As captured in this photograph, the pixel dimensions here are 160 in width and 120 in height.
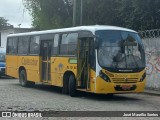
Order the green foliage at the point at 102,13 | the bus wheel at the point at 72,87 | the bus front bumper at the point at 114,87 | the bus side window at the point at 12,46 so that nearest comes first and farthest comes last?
1. the bus front bumper at the point at 114,87
2. the bus wheel at the point at 72,87
3. the bus side window at the point at 12,46
4. the green foliage at the point at 102,13

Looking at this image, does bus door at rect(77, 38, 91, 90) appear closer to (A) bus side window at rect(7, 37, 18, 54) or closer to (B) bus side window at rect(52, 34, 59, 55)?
(B) bus side window at rect(52, 34, 59, 55)

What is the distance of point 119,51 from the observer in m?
16.4

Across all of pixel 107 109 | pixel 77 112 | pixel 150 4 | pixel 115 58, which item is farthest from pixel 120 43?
pixel 150 4

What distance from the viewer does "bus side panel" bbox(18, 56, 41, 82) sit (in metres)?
20.6

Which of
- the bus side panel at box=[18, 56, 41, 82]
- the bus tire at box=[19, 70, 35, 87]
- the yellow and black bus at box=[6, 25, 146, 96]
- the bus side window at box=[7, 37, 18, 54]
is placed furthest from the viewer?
the bus side window at box=[7, 37, 18, 54]

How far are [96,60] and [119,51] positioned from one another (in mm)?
1064

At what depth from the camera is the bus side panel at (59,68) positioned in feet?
58.2

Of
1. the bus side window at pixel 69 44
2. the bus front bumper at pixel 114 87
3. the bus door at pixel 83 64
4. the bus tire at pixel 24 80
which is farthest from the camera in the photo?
the bus tire at pixel 24 80

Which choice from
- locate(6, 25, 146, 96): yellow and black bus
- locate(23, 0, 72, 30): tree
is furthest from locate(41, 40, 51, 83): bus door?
locate(23, 0, 72, 30): tree

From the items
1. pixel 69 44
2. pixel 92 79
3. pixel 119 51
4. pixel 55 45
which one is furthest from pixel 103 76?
pixel 55 45

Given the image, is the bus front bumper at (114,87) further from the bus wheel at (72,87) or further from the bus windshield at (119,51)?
the bus wheel at (72,87)

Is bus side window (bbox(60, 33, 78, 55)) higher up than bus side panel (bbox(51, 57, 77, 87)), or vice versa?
bus side window (bbox(60, 33, 78, 55))

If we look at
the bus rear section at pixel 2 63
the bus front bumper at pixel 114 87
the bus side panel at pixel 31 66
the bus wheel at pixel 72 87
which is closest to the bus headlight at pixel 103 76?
the bus front bumper at pixel 114 87

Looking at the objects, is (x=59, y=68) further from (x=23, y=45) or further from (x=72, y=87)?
(x=23, y=45)
